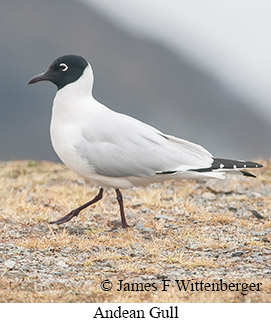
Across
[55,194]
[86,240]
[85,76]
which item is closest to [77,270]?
[86,240]

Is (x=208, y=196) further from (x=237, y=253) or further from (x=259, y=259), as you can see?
(x=259, y=259)

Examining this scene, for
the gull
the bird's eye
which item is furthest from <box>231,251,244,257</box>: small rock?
the bird's eye

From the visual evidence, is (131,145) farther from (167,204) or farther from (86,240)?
(167,204)

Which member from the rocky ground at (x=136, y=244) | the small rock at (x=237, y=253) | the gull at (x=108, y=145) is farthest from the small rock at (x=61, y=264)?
the small rock at (x=237, y=253)

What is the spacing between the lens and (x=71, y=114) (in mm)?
6734

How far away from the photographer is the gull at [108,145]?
6594mm

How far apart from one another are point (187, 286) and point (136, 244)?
58.6 inches

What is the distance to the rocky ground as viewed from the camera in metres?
4.79

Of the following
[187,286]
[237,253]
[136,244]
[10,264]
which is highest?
[237,253]

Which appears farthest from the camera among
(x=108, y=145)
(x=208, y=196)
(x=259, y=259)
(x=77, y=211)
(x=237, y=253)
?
(x=208, y=196)

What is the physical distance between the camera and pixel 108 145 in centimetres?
662

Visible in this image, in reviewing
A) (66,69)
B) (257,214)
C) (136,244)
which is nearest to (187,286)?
(136,244)

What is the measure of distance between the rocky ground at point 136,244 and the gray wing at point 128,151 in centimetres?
69

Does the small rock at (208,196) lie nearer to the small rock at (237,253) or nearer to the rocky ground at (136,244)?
the rocky ground at (136,244)
